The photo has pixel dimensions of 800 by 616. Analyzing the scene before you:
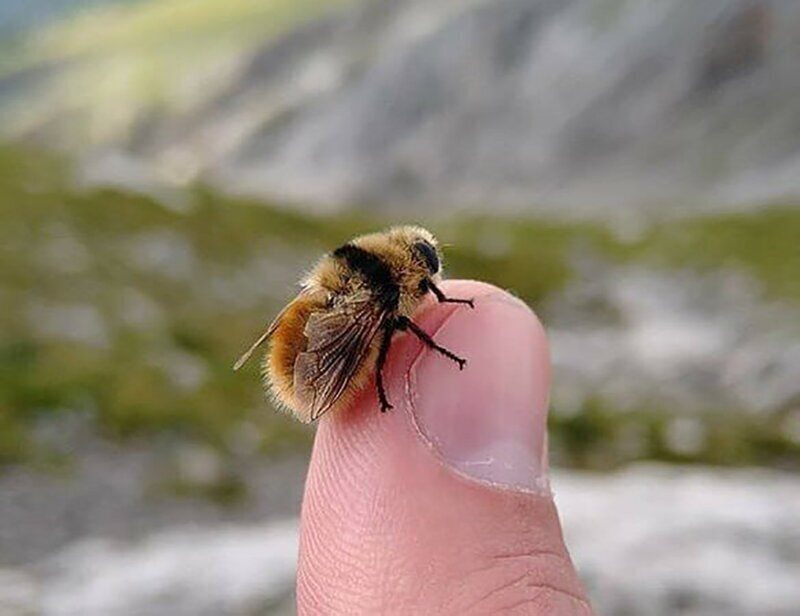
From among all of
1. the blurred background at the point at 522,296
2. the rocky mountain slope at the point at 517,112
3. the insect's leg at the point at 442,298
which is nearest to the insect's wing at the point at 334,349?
the insect's leg at the point at 442,298

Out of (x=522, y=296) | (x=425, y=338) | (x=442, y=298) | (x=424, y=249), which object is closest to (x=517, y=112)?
(x=522, y=296)

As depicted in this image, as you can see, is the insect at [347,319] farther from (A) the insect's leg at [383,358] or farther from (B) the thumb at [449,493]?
(B) the thumb at [449,493]

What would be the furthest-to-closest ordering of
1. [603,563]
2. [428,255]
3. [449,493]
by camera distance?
[603,563] → [428,255] → [449,493]

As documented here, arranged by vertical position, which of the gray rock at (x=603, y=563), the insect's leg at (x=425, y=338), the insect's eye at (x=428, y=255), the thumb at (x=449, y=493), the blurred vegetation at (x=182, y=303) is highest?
the blurred vegetation at (x=182, y=303)

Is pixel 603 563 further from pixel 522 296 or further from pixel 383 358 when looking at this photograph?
pixel 522 296

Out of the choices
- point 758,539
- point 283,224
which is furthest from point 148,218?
point 758,539

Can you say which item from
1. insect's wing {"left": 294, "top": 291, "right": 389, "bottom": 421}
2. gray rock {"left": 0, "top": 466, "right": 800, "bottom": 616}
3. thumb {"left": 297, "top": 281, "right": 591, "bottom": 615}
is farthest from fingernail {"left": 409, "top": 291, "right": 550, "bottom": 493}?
gray rock {"left": 0, "top": 466, "right": 800, "bottom": 616}
